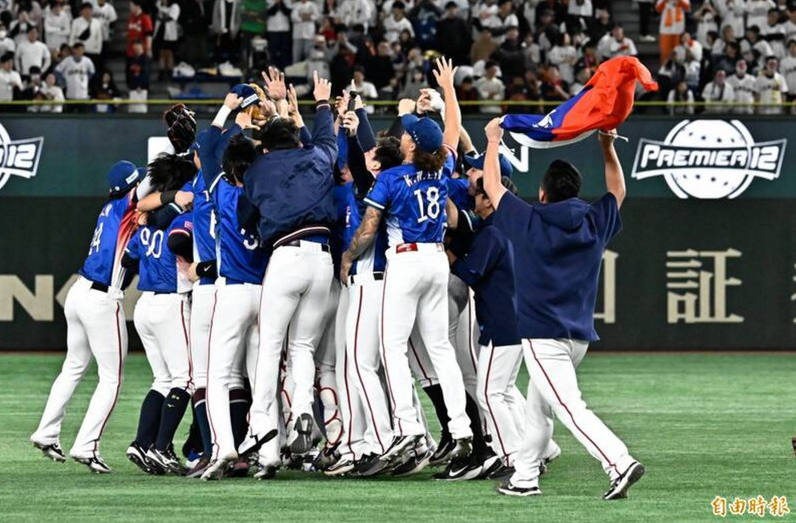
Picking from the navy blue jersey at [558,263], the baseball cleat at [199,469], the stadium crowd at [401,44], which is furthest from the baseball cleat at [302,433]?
Result: the stadium crowd at [401,44]

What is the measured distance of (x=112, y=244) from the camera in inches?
419

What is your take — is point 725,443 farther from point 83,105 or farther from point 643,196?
point 83,105

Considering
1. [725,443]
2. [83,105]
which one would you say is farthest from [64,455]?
[83,105]

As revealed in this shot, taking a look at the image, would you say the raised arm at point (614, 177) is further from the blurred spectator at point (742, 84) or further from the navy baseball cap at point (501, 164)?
the blurred spectator at point (742, 84)

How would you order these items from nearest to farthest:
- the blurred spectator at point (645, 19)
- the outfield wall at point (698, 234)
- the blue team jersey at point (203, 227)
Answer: the blue team jersey at point (203, 227) < the outfield wall at point (698, 234) < the blurred spectator at point (645, 19)

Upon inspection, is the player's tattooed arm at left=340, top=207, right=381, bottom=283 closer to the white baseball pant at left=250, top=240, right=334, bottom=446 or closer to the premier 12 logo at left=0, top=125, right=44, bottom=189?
the white baseball pant at left=250, top=240, right=334, bottom=446

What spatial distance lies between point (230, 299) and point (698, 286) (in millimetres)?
11848

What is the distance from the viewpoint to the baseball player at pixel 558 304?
8672mm

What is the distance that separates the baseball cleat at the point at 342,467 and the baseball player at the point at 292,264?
396 millimetres

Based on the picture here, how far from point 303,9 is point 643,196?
6.45 metres

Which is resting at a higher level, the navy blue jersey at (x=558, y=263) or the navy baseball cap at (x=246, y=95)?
the navy baseball cap at (x=246, y=95)

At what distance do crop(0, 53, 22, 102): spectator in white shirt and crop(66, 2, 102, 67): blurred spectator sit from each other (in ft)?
5.00

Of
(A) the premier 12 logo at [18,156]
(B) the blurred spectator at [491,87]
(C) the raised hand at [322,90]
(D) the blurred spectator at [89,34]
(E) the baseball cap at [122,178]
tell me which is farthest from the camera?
(D) the blurred spectator at [89,34]

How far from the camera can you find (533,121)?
9734 mm
